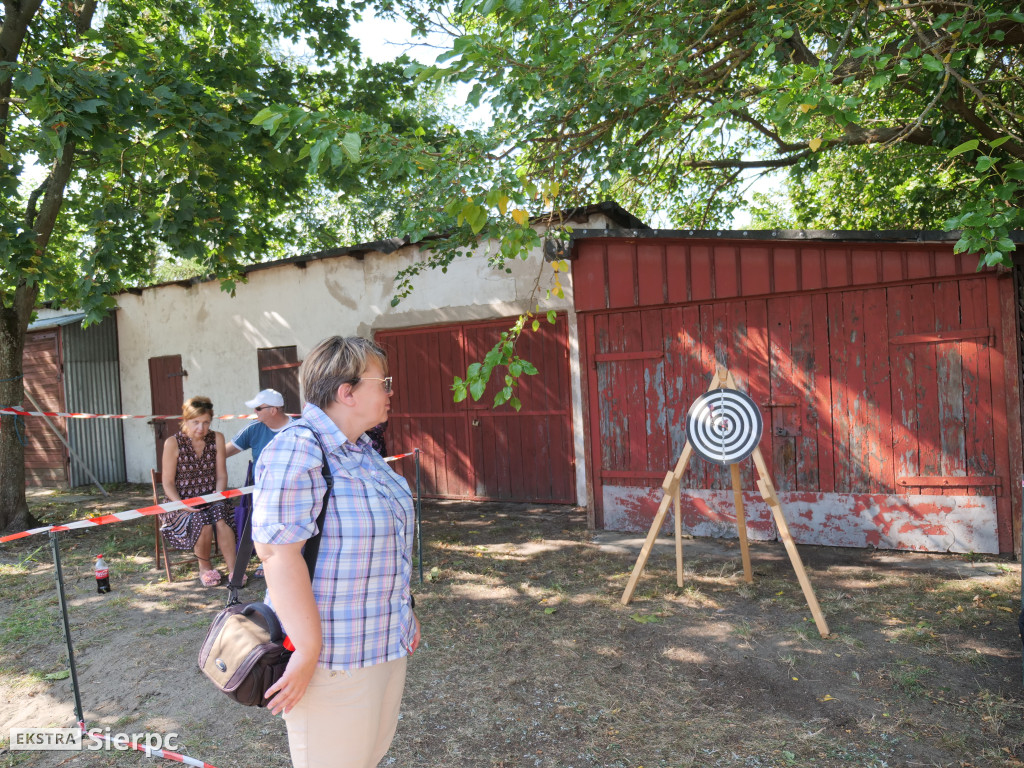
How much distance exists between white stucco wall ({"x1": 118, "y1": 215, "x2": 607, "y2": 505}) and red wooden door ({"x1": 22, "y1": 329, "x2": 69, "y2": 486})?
99 cm

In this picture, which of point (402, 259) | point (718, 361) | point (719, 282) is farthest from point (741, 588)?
point (402, 259)

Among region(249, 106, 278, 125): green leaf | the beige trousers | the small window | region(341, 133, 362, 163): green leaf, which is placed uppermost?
region(249, 106, 278, 125): green leaf

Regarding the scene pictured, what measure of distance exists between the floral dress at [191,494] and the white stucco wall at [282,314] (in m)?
3.75

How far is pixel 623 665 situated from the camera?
3.89 metres

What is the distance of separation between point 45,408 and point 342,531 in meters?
13.1

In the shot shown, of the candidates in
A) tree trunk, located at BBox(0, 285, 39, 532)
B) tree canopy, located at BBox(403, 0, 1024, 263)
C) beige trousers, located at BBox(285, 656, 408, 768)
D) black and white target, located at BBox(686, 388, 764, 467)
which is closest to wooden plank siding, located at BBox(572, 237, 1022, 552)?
tree canopy, located at BBox(403, 0, 1024, 263)

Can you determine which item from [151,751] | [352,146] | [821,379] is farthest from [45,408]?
[821,379]

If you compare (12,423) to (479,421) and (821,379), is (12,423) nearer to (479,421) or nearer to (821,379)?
(479,421)

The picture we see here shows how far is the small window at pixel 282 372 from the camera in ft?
33.1

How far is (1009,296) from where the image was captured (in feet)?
17.1

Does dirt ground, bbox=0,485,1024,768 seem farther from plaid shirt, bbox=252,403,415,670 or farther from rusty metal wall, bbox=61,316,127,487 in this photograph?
rusty metal wall, bbox=61,316,127,487

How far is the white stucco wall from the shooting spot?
26.8ft

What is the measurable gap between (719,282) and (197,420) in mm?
4708

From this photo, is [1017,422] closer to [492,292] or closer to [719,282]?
[719,282]
